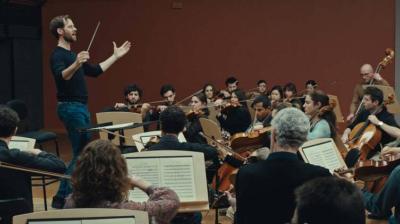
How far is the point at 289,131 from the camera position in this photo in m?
2.57

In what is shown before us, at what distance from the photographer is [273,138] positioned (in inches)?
104

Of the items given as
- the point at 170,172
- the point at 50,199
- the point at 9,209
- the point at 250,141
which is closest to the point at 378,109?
the point at 250,141

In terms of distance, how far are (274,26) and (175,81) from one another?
1921 millimetres

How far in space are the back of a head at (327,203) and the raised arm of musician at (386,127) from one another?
343cm

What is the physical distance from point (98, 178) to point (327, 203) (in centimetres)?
89

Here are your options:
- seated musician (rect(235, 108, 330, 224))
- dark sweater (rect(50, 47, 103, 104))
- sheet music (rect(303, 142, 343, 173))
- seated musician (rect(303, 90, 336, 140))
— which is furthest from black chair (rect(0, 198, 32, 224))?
seated musician (rect(303, 90, 336, 140))

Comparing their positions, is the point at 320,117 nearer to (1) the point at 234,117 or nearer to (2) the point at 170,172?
(1) the point at 234,117

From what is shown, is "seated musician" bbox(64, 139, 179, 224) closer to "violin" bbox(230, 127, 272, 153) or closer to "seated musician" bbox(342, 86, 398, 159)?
"violin" bbox(230, 127, 272, 153)

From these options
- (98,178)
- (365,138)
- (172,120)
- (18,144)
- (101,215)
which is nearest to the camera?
(101,215)

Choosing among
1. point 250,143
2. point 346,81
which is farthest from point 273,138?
point 346,81

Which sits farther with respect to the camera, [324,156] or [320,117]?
[320,117]

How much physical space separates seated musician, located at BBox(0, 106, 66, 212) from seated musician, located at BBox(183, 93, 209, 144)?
2.13m

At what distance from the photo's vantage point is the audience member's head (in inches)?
101

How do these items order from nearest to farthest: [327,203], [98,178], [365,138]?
[327,203]
[98,178]
[365,138]
